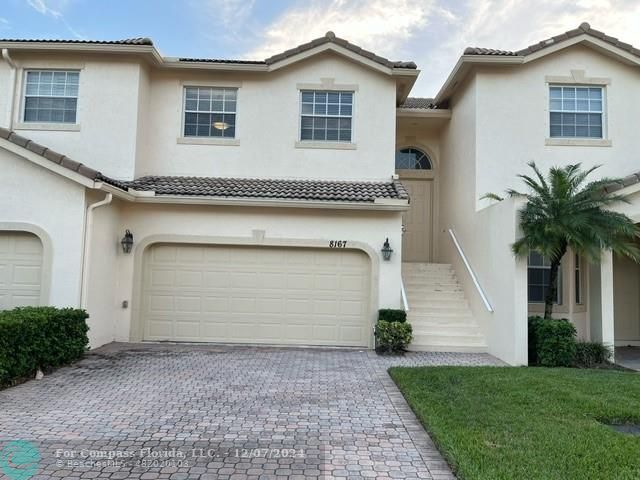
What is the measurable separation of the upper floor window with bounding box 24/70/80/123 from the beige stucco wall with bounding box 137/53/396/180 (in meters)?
1.92

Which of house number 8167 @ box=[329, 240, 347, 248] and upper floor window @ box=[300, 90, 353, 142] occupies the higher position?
upper floor window @ box=[300, 90, 353, 142]

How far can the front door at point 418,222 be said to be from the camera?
14516mm

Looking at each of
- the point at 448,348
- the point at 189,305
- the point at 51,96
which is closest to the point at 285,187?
the point at 189,305

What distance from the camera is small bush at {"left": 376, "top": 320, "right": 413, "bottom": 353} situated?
380 inches

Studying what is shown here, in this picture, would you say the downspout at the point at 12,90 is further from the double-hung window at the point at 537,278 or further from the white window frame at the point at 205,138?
the double-hung window at the point at 537,278

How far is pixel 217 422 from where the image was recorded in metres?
5.35

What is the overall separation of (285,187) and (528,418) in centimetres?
746

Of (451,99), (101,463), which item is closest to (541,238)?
(451,99)

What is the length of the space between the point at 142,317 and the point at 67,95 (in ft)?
20.1

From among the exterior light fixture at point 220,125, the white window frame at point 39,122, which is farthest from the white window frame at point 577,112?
the white window frame at point 39,122

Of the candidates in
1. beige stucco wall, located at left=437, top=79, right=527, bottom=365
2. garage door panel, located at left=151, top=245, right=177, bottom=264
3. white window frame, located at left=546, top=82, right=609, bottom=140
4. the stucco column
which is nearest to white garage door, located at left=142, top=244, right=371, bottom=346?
garage door panel, located at left=151, top=245, right=177, bottom=264

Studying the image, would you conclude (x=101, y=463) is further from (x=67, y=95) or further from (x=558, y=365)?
(x=67, y=95)

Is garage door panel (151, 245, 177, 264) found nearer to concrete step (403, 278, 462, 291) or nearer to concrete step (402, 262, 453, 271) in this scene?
concrete step (403, 278, 462, 291)

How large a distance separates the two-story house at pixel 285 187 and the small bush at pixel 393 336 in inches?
27.1
